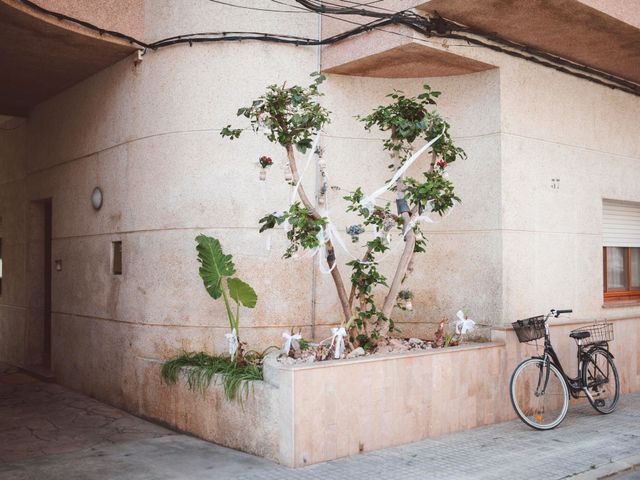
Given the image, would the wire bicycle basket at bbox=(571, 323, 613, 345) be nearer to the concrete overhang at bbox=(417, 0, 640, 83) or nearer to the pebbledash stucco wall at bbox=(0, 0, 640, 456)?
the pebbledash stucco wall at bbox=(0, 0, 640, 456)

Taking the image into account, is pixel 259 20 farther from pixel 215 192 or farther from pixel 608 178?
pixel 608 178

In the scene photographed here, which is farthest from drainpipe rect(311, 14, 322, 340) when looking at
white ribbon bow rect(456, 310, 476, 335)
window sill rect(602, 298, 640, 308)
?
window sill rect(602, 298, 640, 308)

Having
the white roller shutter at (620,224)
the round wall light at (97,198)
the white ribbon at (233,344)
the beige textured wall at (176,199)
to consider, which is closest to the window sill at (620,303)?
the white roller shutter at (620,224)

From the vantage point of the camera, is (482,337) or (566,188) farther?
(566,188)

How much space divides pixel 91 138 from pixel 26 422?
404 centimetres

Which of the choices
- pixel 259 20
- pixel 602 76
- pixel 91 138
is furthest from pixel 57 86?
pixel 602 76

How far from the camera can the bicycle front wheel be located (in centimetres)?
758

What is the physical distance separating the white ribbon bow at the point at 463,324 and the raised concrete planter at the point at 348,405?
10.3 inches

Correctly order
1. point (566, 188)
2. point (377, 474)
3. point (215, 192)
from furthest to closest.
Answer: point (566, 188), point (215, 192), point (377, 474)

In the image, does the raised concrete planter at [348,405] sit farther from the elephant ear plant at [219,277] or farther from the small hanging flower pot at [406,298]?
the elephant ear plant at [219,277]

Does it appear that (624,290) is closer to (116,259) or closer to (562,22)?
(562,22)

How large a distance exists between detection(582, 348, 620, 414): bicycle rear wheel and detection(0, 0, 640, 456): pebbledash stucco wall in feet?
→ 2.65

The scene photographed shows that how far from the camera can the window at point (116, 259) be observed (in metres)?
9.30

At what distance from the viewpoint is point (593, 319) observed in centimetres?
948
